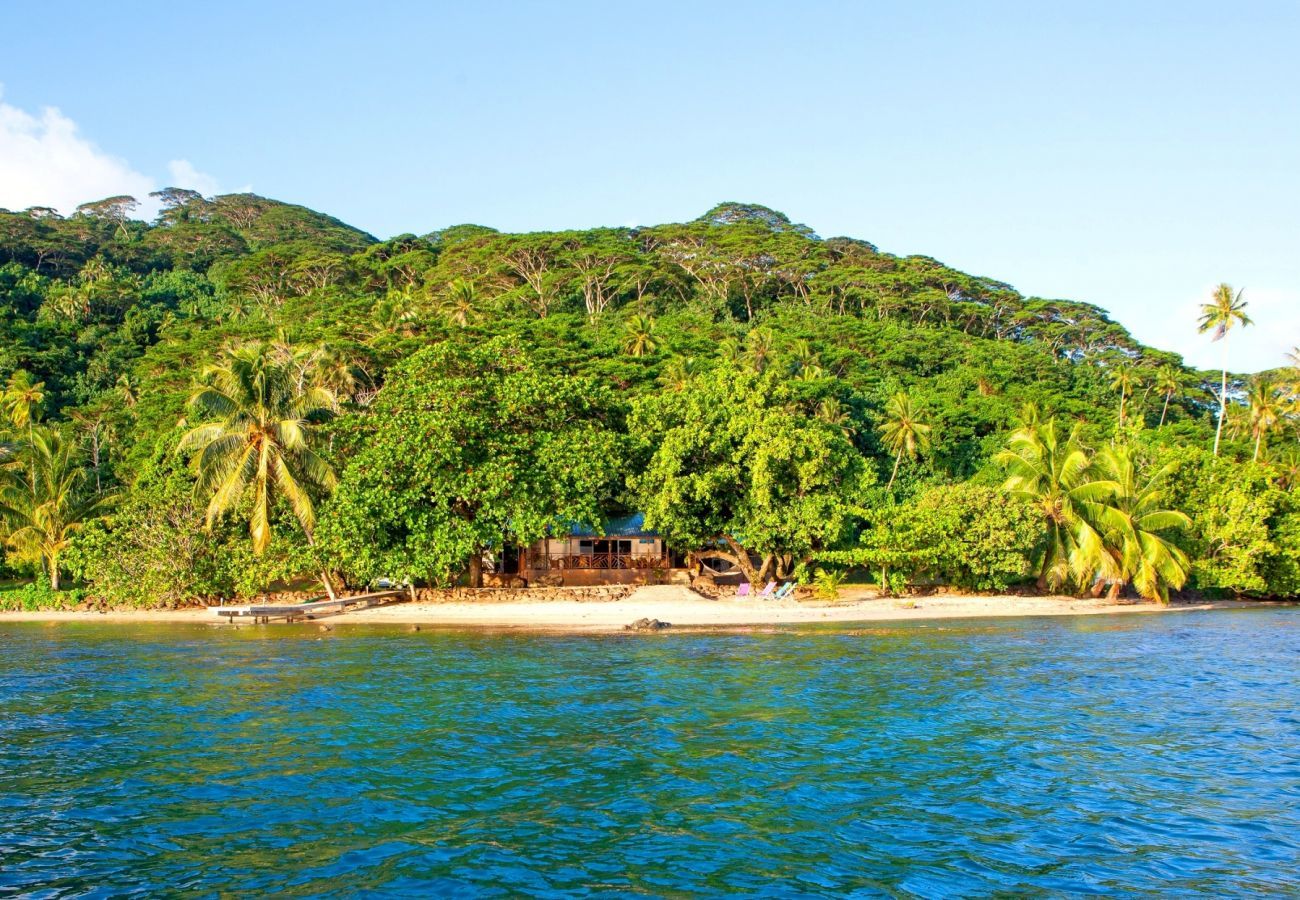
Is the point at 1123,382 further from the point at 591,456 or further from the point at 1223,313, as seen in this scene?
the point at 591,456

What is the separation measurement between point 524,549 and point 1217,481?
25525 mm

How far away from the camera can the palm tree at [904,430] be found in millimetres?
48156

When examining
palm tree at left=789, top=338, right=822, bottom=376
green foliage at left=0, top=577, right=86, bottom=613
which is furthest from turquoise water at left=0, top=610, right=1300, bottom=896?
palm tree at left=789, top=338, right=822, bottom=376

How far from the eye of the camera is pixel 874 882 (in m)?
8.81

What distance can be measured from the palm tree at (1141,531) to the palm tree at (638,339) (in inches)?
1092

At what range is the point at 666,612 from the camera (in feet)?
97.0

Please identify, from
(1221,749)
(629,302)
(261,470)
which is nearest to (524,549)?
(261,470)

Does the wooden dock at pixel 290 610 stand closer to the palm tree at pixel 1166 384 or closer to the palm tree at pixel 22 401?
the palm tree at pixel 22 401

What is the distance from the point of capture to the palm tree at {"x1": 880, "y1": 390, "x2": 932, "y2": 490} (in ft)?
158

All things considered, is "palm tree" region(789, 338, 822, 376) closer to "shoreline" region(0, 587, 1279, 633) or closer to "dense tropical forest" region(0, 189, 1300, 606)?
"dense tropical forest" region(0, 189, 1300, 606)

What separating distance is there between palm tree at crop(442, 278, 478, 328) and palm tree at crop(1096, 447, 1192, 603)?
3382 cm

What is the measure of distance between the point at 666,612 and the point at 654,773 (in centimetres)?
1721

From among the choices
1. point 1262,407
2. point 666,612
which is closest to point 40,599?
point 666,612

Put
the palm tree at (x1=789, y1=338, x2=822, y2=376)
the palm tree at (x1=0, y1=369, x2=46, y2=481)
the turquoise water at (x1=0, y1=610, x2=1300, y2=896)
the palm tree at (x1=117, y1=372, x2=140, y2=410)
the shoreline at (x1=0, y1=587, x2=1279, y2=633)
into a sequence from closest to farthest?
1. the turquoise water at (x1=0, y1=610, x2=1300, y2=896)
2. the shoreline at (x1=0, y1=587, x2=1279, y2=633)
3. the palm tree at (x1=0, y1=369, x2=46, y2=481)
4. the palm tree at (x1=117, y1=372, x2=140, y2=410)
5. the palm tree at (x1=789, y1=338, x2=822, y2=376)
